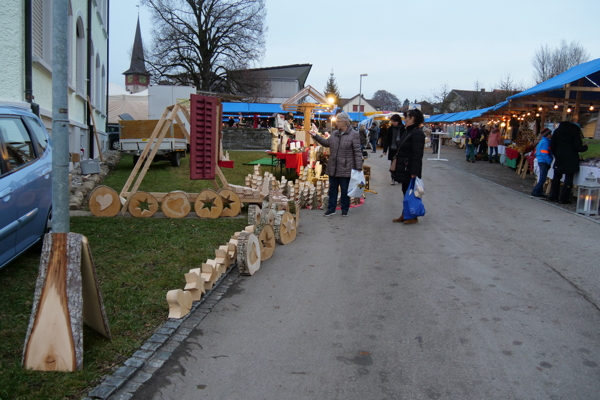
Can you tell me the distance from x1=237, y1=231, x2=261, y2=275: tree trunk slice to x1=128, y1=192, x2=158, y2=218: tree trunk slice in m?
3.14

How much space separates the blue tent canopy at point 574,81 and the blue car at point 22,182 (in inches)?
453

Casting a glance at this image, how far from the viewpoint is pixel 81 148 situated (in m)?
14.2

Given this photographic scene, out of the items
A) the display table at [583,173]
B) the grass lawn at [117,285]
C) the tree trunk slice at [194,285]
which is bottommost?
the grass lawn at [117,285]

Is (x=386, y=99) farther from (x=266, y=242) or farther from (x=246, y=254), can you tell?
(x=246, y=254)

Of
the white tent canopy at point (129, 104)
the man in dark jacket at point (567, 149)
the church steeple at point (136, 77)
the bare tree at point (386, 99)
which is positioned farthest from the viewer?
the bare tree at point (386, 99)

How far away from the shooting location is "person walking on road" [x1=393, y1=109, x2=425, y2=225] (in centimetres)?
800

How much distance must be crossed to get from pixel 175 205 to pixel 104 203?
1104mm

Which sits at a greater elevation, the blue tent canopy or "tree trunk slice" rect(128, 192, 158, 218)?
the blue tent canopy

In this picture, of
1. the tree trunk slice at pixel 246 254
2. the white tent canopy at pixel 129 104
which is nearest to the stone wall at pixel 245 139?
the white tent canopy at pixel 129 104

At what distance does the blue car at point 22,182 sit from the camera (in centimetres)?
449

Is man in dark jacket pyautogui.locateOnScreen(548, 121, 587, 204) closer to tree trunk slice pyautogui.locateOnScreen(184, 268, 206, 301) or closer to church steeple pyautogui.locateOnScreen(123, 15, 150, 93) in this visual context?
tree trunk slice pyautogui.locateOnScreen(184, 268, 206, 301)

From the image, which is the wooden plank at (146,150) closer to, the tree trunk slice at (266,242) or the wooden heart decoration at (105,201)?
the wooden heart decoration at (105,201)

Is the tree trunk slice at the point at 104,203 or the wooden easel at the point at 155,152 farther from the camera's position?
the wooden easel at the point at 155,152

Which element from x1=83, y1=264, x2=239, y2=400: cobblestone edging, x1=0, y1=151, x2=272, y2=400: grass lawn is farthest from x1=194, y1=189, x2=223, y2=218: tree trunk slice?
x1=83, y1=264, x2=239, y2=400: cobblestone edging
